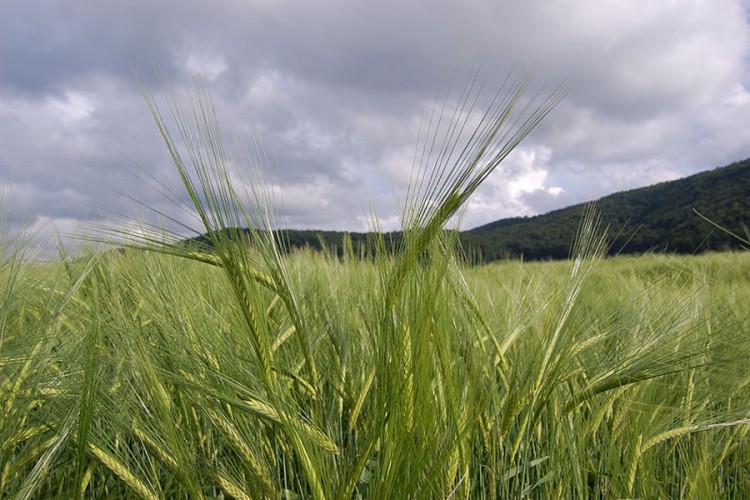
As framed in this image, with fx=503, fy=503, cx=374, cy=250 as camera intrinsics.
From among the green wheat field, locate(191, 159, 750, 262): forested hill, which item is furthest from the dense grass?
locate(191, 159, 750, 262): forested hill

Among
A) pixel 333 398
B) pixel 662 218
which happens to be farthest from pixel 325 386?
pixel 662 218

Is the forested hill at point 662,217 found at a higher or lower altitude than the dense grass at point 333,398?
higher

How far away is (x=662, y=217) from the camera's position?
3058 centimetres

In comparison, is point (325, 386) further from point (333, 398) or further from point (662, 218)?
point (662, 218)

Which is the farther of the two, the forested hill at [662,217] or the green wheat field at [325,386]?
the forested hill at [662,217]

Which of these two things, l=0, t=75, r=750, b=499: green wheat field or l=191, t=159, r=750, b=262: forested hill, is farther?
l=191, t=159, r=750, b=262: forested hill

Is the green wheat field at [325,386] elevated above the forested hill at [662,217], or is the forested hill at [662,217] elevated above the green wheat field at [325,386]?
the forested hill at [662,217]

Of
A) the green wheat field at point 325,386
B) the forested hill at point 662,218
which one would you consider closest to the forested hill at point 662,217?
the forested hill at point 662,218

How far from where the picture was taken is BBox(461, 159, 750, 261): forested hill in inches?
914

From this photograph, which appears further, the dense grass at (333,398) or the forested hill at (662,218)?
the forested hill at (662,218)

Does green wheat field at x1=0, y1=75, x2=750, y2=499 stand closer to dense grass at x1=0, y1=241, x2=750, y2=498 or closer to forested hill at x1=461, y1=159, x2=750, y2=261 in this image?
dense grass at x1=0, y1=241, x2=750, y2=498

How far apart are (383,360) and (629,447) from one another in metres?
0.91

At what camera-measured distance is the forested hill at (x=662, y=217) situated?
23.2m

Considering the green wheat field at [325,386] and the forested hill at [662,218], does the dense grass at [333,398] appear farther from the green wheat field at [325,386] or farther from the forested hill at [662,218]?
the forested hill at [662,218]
